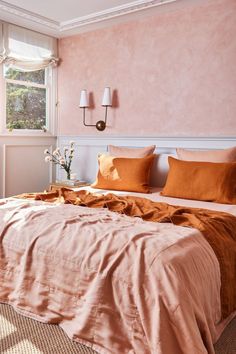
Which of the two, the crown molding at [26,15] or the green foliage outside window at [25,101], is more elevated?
the crown molding at [26,15]

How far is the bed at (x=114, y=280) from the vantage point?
1458 millimetres

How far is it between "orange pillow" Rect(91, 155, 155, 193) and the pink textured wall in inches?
23.6

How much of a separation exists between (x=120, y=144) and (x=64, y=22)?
161cm

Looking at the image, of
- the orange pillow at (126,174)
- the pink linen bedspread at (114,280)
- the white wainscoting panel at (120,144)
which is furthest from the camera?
the white wainscoting panel at (120,144)

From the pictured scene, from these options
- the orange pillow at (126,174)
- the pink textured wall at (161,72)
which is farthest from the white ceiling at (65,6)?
the orange pillow at (126,174)

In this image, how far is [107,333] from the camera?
162cm

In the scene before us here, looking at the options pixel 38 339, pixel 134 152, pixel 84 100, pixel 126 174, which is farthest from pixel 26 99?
pixel 38 339

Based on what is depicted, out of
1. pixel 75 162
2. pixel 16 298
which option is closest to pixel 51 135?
pixel 75 162

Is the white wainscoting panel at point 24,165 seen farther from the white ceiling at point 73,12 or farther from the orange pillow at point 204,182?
the orange pillow at point 204,182

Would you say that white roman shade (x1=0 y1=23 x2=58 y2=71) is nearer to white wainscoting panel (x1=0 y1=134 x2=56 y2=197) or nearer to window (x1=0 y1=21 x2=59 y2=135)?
window (x1=0 y1=21 x2=59 y2=135)

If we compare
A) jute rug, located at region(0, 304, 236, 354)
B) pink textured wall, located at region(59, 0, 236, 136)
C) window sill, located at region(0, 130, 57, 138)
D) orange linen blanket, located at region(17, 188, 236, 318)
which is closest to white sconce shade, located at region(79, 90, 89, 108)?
pink textured wall, located at region(59, 0, 236, 136)

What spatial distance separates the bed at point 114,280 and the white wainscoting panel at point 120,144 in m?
1.62

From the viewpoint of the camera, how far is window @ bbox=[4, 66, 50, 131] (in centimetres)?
415

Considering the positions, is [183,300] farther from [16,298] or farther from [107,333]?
[16,298]
